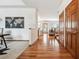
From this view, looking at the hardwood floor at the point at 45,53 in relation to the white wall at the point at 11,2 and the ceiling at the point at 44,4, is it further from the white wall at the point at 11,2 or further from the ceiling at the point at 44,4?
the white wall at the point at 11,2

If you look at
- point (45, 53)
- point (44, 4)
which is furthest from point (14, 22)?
point (45, 53)

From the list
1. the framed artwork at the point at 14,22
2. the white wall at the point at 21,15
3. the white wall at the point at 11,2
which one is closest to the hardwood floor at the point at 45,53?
the white wall at the point at 11,2

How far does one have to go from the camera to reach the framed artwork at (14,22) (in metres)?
11.8

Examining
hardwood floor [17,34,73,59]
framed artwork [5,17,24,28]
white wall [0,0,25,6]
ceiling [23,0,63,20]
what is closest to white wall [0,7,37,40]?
framed artwork [5,17,24,28]

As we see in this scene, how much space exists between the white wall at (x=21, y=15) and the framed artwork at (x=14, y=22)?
0.25 meters

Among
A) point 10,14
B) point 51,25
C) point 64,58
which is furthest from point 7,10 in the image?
point 51,25

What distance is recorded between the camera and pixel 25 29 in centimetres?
1175

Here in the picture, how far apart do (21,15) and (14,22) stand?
2.79 ft

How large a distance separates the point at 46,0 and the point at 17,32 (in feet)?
15.3

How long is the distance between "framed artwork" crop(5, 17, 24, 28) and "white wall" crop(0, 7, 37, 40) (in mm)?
250

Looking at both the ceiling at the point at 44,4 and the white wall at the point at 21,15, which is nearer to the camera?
the ceiling at the point at 44,4

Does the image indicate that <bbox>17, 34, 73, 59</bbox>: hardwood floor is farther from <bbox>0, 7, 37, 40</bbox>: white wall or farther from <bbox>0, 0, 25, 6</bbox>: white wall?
<bbox>0, 7, 37, 40</bbox>: white wall

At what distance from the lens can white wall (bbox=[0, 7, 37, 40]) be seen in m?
11.6

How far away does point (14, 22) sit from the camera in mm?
11914
